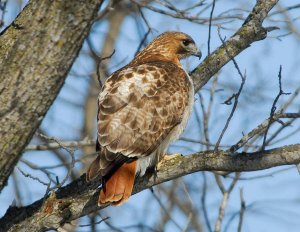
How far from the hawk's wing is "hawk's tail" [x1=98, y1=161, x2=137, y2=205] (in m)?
0.06

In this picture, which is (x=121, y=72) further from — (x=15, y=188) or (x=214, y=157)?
(x=15, y=188)

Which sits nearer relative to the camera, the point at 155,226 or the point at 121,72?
the point at 121,72

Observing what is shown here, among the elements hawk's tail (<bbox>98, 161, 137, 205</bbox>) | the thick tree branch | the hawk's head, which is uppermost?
the hawk's head

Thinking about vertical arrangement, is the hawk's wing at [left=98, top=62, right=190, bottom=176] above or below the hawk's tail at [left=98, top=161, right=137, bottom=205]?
above

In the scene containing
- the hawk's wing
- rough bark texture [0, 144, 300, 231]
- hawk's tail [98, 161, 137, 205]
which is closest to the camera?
rough bark texture [0, 144, 300, 231]

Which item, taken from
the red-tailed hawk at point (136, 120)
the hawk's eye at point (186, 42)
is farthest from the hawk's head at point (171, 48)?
the red-tailed hawk at point (136, 120)

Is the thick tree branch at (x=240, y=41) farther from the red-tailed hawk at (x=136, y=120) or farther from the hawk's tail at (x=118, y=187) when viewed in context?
the hawk's tail at (x=118, y=187)

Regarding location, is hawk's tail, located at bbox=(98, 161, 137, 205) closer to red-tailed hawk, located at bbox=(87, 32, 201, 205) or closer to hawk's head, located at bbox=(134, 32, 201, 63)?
red-tailed hawk, located at bbox=(87, 32, 201, 205)

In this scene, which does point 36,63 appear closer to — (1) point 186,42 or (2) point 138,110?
(2) point 138,110

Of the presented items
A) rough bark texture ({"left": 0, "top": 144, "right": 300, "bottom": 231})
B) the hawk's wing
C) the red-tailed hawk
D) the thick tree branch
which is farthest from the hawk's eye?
rough bark texture ({"left": 0, "top": 144, "right": 300, "bottom": 231})

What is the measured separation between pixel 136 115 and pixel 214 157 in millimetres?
859

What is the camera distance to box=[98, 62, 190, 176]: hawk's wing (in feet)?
14.8

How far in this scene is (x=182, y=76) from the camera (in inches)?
Answer: 203

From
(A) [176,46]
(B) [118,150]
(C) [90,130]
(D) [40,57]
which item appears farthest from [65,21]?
(C) [90,130]
